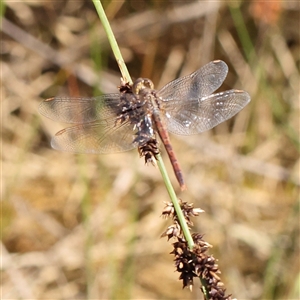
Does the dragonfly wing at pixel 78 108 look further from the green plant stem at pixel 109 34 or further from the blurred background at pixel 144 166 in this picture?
the blurred background at pixel 144 166

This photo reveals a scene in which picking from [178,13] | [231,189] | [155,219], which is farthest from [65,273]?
[178,13]

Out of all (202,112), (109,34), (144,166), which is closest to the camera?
(109,34)

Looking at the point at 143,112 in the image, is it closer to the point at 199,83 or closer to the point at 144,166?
the point at 199,83

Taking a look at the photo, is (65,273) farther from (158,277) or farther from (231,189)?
(231,189)

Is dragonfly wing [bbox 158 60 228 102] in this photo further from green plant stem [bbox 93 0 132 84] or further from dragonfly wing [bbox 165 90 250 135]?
green plant stem [bbox 93 0 132 84]

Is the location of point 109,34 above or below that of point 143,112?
below

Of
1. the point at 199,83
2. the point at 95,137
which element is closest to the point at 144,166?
the point at 199,83

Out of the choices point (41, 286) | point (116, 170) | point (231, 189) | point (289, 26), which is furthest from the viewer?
point (289, 26)
